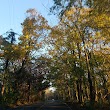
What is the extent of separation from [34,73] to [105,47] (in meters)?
39.9

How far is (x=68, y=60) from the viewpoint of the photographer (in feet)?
131

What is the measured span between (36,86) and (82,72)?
4196cm

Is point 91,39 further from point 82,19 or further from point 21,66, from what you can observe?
point 21,66

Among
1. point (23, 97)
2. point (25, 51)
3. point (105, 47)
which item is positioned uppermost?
point (25, 51)

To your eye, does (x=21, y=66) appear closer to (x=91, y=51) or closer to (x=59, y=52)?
(x=59, y=52)

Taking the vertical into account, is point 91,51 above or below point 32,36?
below

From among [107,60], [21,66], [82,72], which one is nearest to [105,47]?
[107,60]

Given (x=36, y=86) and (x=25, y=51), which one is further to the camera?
(x=36, y=86)

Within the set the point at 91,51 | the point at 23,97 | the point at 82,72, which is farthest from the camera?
the point at 23,97

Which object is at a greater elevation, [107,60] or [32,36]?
[32,36]

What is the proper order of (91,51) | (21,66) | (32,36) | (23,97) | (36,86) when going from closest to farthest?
1. (91,51)
2. (32,36)
3. (21,66)
4. (23,97)
5. (36,86)

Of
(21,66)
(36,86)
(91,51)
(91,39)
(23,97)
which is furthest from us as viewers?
(36,86)

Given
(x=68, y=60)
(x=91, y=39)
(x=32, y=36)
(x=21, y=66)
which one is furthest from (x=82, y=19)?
(x=21, y=66)

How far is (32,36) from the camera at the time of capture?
174ft
